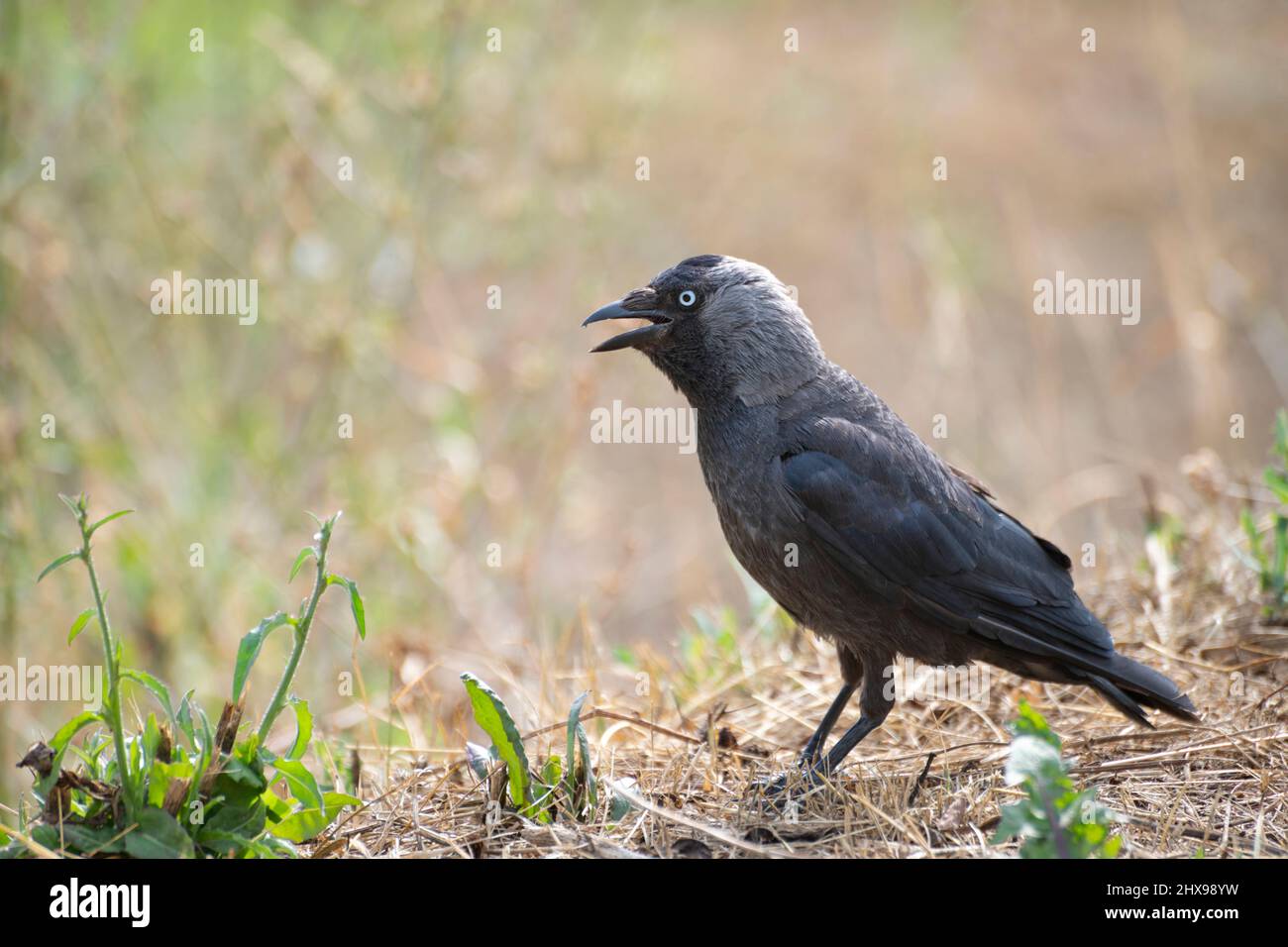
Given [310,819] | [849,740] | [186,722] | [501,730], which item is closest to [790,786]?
[849,740]

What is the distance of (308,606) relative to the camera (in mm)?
2598

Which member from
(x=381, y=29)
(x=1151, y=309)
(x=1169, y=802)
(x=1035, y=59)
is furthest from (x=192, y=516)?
(x=1035, y=59)

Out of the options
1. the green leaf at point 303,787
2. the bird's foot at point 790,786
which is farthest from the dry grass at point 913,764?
the green leaf at point 303,787

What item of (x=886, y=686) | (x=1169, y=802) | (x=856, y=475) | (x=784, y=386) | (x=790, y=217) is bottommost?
(x=1169, y=802)

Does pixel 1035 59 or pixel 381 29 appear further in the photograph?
pixel 1035 59

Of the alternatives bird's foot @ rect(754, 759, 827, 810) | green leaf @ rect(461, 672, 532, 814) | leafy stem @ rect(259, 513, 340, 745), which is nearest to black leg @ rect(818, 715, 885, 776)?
bird's foot @ rect(754, 759, 827, 810)

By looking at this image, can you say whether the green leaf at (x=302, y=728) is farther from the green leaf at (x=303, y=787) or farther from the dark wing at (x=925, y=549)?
the dark wing at (x=925, y=549)

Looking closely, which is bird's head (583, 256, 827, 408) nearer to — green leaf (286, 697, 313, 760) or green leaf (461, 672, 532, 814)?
green leaf (461, 672, 532, 814)

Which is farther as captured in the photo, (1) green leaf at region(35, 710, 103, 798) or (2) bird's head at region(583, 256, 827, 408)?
(2) bird's head at region(583, 256, 827, 408)

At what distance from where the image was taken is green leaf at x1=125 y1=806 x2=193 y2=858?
247cm

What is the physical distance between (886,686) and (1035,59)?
10491 mm

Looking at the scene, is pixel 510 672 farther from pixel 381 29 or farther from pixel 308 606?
pixel 381 29

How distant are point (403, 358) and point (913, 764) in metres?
3.68

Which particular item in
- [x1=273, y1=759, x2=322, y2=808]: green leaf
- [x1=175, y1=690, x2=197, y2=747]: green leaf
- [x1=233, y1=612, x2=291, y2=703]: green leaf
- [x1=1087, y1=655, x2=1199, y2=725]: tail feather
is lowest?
[x1=273, y1=759, x2=322, y2=808]: green leaf
